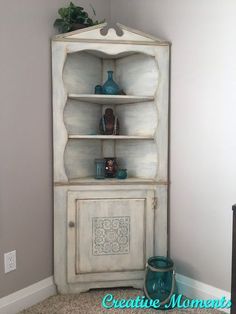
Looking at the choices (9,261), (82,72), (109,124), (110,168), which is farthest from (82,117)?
(9,261)

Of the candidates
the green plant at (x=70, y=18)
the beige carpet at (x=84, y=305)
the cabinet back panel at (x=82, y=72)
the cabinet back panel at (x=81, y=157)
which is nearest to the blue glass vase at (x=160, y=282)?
the beige carpet at (x=84, y=305)

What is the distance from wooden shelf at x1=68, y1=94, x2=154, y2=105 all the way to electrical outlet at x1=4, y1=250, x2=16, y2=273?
1.07m

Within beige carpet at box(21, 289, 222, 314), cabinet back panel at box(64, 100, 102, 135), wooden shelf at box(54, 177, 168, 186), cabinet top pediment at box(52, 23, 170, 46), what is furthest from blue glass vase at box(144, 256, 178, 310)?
cabinet top pediment at box(52, 23, 170, 46)

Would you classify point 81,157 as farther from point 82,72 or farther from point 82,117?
point 82,72

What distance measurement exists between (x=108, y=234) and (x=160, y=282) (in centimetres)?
45

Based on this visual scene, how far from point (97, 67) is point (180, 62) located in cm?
65

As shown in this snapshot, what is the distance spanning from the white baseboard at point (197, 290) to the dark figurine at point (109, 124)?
1.11 m

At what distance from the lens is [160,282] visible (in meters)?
2.12

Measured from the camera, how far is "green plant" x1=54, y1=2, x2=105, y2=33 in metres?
Answer: 2.14

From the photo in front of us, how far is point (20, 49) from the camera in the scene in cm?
201

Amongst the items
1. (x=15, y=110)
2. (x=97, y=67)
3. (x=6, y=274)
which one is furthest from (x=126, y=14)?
(x=6, y=274)

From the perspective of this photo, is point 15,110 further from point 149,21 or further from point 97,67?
point 149,21

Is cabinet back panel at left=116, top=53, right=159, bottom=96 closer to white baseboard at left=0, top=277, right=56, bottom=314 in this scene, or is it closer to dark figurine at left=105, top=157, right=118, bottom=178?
dark figurine at left=105, top=157, right=118, bottom=178

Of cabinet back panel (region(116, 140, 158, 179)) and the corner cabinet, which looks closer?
the corner cabinet
